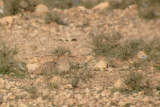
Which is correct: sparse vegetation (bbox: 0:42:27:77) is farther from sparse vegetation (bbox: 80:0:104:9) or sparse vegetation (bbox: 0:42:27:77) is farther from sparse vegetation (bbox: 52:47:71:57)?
sparse vegetation (bbox: 80:0:104:9)

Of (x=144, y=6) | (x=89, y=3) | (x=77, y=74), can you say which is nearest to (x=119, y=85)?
(x=77, y=74)

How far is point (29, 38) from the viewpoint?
8430mm

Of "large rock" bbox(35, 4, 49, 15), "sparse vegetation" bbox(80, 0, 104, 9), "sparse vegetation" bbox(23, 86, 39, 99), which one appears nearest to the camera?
"sparse vegetation" bbox(23, 86, 39, 99)

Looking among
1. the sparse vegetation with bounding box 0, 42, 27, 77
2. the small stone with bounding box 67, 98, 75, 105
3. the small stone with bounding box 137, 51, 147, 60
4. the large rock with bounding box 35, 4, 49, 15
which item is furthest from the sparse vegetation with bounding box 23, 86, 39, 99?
the large rock with bounding box 35, 4, 49, 15

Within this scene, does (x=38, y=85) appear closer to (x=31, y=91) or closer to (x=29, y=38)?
(x=31, y=91)

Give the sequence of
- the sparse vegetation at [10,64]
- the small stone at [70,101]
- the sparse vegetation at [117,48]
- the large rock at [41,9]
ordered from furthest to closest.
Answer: the large rock at [41,9], the sparse vegetation at [117,48], the sparse vegetation at [10,64], the small stone at [70,101]

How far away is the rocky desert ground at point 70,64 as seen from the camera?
16.8ft

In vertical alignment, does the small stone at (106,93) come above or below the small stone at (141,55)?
below

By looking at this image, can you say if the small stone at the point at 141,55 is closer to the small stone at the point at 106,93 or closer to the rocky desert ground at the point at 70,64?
the rocky desert ground at the point at 70,64

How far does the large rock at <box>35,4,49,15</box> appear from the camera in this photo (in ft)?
33.4

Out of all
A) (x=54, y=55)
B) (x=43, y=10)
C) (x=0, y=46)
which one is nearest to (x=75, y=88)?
(x=54, y=55)

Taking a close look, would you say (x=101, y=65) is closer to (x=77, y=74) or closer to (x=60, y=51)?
(x=77, y=74)

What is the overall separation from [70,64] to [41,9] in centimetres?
400

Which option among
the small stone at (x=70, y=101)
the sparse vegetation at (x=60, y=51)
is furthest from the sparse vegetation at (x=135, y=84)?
the sparse vegetation at (x=60, y=51)
